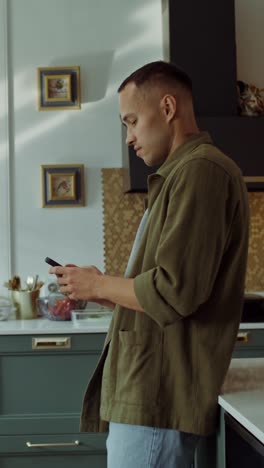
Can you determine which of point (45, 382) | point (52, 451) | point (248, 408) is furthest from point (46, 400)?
point (248, 408)

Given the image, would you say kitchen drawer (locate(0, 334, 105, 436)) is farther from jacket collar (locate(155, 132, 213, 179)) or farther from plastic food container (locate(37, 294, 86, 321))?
jacket collar (locate(155, 132, 213, 179))

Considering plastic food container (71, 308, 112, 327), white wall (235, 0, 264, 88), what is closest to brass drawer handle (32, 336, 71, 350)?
plastic food container (71, 308, 112, 327)

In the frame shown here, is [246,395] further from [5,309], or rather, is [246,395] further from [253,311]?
[5,309]

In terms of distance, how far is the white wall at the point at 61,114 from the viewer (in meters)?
3.62

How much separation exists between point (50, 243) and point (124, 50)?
3.83 ft

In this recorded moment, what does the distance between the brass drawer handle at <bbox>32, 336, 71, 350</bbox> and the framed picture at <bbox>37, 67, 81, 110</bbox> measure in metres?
1.36

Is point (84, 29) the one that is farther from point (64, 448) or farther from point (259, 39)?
point (64, 448)

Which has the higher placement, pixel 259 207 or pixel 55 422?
pixel 259 207

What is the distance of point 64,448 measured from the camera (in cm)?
297

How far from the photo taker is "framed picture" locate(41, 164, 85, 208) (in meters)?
3.60

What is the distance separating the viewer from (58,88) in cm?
363

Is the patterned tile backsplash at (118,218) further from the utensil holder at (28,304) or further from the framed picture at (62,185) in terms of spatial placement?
the utensil holder at (28,304)

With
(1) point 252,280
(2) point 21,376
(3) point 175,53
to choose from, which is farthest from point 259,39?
(2) point 21,376

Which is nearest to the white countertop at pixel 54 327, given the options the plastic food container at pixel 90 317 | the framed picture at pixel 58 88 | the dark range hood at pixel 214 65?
the plastic food container at pixel 90 317
